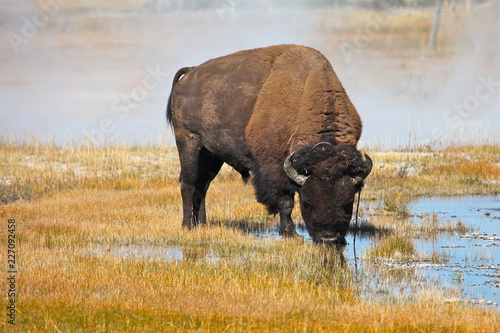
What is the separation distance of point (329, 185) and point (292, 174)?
72 cm

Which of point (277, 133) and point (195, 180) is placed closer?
point (277, 133)

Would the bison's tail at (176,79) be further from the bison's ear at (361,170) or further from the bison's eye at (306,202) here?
the bison's ear at (361,170)

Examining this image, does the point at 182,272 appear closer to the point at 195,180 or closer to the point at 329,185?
the point at 329,185

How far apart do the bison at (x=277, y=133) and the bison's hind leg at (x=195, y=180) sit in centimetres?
2

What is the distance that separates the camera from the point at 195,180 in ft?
40.8

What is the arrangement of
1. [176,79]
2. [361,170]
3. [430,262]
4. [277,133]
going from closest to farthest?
1. [361,170]
2. [430,262]
3. [277,133]
4. [176,79]

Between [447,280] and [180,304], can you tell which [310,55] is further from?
[180,304]

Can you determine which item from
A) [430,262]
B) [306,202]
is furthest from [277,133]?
[430,262]

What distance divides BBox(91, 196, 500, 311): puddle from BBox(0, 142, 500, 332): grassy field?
13 cm

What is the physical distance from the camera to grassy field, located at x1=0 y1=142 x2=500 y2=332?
20.6 ft

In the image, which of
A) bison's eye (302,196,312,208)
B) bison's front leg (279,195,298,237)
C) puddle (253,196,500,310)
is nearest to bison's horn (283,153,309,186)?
bison's eye (302,196,312,208)

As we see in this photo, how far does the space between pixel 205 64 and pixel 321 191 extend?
15.4ft

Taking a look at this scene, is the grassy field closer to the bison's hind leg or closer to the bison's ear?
the bison's hind leg

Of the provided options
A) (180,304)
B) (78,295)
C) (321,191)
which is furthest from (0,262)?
(321,191)
